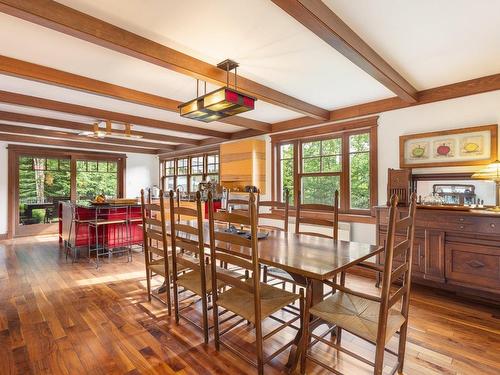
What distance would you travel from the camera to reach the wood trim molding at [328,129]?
3976mm

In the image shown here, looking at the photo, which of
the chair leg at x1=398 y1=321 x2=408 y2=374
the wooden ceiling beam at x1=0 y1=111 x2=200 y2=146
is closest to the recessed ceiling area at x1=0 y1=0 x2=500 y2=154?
the wooden ceiling beam at x1=0 y1=111 x2=200 y2=146

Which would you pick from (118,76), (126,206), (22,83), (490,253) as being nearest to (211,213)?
(118,76)

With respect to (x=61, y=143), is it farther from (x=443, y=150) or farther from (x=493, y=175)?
(x=493, y=175)

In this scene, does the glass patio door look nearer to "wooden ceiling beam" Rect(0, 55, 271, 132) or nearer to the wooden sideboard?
"wooden ceiling beam" Rect(0, 55, 271, 132)

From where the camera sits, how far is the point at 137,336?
2264 millimetres

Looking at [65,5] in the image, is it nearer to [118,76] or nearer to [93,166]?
[118,76]

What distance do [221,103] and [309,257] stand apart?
1445 mm

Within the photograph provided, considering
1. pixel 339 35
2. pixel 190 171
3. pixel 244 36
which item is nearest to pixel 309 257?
pixel 339 35

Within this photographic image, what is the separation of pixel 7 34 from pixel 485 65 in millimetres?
4237

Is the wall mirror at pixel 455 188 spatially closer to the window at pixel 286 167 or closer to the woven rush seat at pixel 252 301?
the window at pixel 286 167

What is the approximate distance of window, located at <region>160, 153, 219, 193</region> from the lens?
6.83 metres

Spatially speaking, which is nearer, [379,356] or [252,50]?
[379,356]

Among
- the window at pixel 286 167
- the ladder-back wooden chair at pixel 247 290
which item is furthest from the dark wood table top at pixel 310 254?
the window at pixel 286 167

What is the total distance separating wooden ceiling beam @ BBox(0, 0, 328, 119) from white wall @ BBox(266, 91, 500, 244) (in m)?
2.10
